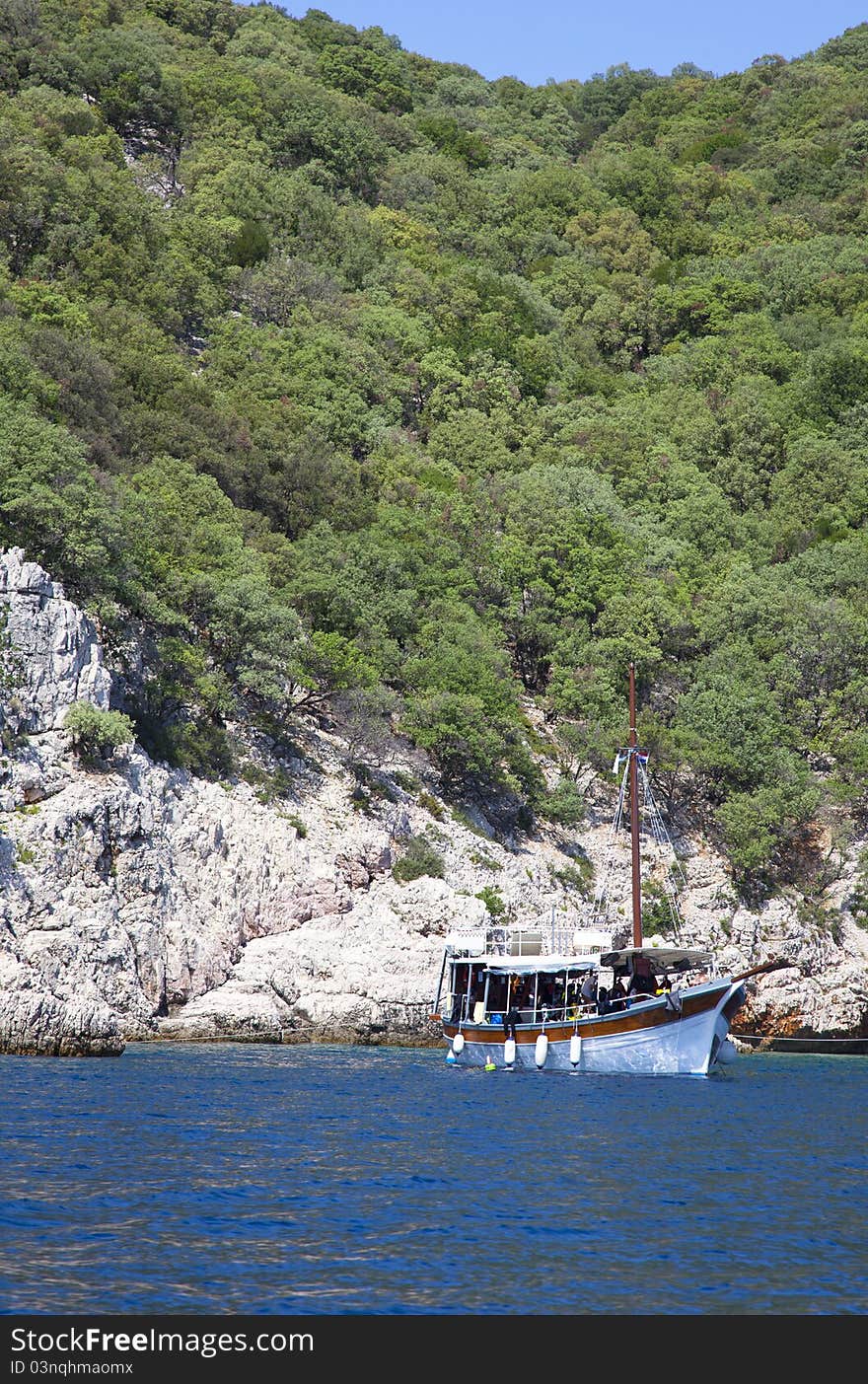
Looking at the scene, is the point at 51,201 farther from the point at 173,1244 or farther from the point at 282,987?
the point at 173,1244

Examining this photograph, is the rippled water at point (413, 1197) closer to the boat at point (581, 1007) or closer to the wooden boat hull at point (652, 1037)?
the wooden boat hull at point (652, 1037)

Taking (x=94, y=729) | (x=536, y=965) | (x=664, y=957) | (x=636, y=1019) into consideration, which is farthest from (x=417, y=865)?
(x=636, y=1019)

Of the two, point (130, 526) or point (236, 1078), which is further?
point (130, 526)

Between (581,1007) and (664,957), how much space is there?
4494 millimetres

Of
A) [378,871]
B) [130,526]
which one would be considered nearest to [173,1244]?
[378,871]

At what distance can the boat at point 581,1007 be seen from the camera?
43.5 meters

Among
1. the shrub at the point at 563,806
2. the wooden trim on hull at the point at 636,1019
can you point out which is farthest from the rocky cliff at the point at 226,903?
the wooden trim on hull at the point at 636,1019

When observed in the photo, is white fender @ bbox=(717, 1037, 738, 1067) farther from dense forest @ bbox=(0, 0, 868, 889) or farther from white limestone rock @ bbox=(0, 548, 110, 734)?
white limestone rock @ bbox=(0, 548, 110, 734)

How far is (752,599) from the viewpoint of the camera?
77062 mm

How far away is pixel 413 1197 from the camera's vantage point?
874 inches

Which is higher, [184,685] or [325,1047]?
[184,685]

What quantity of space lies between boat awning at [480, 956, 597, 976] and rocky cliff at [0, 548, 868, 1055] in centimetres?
582

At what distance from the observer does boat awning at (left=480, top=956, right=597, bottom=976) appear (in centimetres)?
4503

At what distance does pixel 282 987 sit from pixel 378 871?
28.0ft
